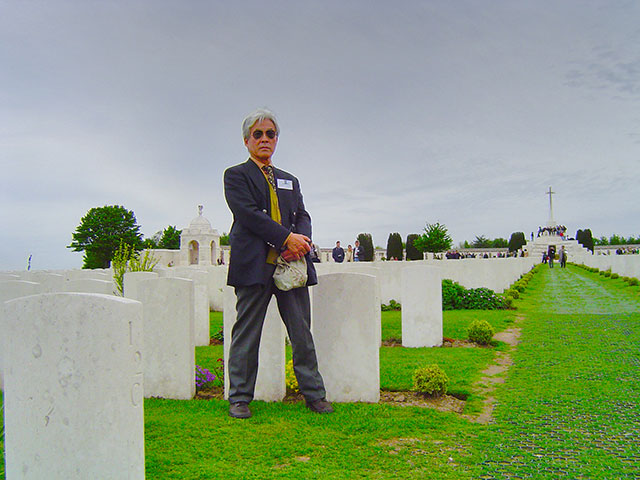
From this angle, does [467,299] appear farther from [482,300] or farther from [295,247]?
[295,247]

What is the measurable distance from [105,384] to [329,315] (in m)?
2.54

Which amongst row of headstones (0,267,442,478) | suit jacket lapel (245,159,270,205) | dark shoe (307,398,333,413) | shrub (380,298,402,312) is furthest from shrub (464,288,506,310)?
row of headstones (0,267,442,478)

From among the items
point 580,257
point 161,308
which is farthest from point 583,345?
point 580,257

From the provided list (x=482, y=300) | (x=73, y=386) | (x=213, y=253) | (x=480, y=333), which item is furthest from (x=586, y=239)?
(x=73, y=386)

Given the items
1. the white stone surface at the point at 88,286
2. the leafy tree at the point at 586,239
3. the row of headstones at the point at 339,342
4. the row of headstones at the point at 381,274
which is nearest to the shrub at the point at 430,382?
the row of headstones at the point at 339,342

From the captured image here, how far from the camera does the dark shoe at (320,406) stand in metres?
4.36

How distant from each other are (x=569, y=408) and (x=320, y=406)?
2.28 metres

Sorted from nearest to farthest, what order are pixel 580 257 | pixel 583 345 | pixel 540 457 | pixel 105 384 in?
pixel 105 384 < pixel 540 457 < pixel 583 345 < pixel 580 257

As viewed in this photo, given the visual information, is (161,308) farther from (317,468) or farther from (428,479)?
(428,479)

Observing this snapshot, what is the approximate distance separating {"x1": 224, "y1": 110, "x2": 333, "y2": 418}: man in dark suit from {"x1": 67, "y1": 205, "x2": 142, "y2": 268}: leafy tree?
1830 inches

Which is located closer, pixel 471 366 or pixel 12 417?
pixel 12 417

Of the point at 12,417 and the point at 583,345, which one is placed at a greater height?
the point at 12,417

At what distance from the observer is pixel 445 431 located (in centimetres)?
404

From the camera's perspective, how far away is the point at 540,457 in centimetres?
353
